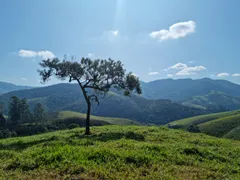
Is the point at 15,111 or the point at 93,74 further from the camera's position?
the point at 15,111

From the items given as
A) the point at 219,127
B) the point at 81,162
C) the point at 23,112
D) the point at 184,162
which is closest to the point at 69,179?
the point at 81,162

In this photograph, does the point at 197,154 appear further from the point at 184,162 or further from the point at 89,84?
the point at 89,84

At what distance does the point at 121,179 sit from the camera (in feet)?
34.1

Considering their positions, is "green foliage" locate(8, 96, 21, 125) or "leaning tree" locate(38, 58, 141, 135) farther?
"green foliage" locate(8, 96, 21, 125)

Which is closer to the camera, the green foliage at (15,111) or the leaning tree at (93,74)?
the leaning tree at (93,74)

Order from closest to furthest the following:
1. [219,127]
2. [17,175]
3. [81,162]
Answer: [17,175] < [81,162] < [219,127]

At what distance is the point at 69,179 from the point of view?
33.6ft

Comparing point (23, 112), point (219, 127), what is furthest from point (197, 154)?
point (219, 127)

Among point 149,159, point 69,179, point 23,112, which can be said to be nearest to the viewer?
point 69,179

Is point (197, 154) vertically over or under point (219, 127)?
over

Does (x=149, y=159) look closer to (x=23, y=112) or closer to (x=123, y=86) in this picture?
(x=123, y=86)

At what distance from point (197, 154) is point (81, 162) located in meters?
9.28

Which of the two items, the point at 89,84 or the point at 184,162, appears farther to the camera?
the point at 89,84

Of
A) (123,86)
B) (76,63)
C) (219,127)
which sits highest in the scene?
(76,63)
